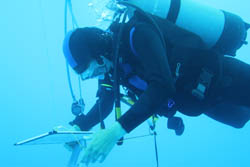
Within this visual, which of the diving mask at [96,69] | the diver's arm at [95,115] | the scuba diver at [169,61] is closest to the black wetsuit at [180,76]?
the scuba diver at [169,61]

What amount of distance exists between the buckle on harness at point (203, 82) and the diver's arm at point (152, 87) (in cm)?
33

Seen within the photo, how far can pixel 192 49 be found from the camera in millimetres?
1780

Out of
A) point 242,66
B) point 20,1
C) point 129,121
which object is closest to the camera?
point 129,121

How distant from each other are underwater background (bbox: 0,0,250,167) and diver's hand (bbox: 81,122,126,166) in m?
9.61

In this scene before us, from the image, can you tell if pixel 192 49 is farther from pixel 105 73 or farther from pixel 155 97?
pixel 105 73

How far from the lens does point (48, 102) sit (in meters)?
12.3

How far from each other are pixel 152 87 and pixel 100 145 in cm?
41

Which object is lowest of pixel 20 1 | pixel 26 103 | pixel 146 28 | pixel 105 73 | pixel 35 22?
pixel 26 103

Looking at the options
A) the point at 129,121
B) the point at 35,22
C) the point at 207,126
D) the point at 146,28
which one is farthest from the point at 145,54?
the point at 207,126

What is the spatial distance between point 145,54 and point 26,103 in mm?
11104

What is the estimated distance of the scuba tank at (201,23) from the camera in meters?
2.12

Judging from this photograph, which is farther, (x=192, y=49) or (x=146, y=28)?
(x=192, y=49)

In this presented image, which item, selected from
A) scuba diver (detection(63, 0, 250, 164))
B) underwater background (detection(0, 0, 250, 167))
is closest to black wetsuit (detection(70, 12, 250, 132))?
scuba diver (detection(63, 0, 250, 164))

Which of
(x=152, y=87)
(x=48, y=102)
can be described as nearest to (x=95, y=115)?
(x=152, y=87)
